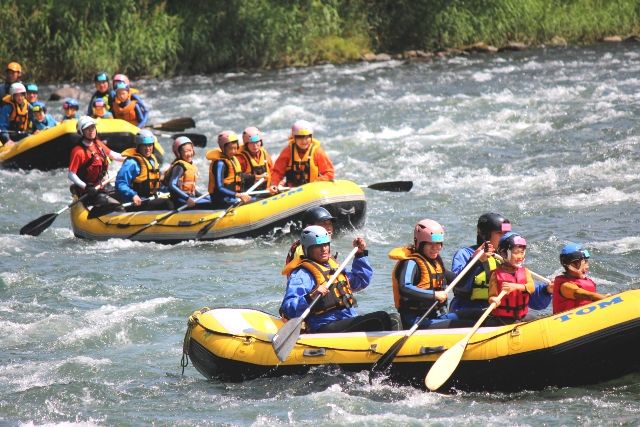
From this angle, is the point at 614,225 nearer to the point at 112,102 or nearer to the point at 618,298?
the point at 618,298

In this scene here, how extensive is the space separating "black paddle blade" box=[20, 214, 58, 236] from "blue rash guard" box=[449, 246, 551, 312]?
642 cm

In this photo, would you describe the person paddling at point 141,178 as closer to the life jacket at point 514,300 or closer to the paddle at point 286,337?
the paddle at point 286,337

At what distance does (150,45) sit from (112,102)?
8824mm

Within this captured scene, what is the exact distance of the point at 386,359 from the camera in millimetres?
7629

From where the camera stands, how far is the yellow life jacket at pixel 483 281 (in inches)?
316

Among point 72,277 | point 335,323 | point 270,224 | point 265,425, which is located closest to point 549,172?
point 270,224

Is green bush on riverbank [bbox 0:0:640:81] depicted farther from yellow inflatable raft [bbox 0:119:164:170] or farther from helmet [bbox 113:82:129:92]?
yellow inflatable raft [bbox 0:119:164:170]

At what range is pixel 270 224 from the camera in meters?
12.4

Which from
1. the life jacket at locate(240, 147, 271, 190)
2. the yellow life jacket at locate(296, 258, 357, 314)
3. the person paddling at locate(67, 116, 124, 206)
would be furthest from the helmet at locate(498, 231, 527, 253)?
the person paddling at locate(67, 116, 124, 206)

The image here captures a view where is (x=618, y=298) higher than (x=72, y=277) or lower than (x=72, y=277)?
higher

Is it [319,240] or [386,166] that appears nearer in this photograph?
[319,240]

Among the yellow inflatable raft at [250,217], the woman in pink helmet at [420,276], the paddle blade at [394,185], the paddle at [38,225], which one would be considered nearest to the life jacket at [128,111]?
the paddle at [38,225]

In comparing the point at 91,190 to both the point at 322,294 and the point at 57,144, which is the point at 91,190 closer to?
the point at 57,144

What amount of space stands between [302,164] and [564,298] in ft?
17.7
